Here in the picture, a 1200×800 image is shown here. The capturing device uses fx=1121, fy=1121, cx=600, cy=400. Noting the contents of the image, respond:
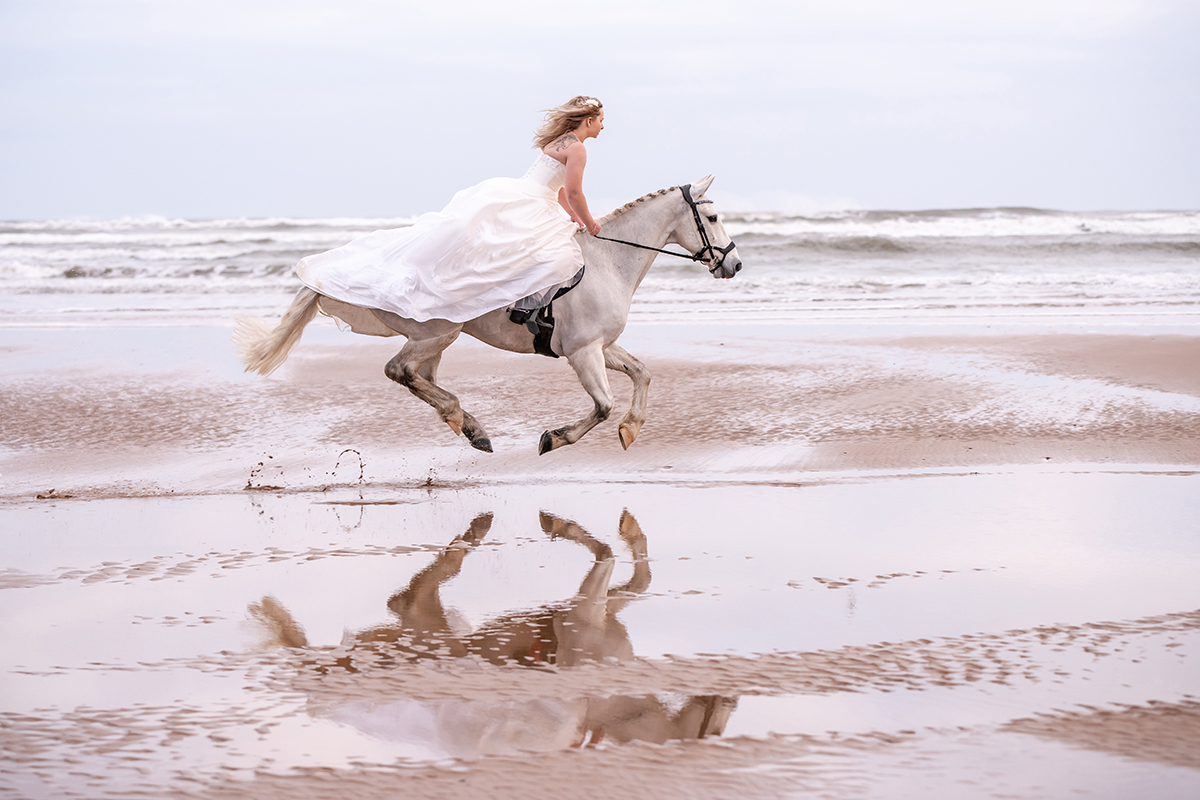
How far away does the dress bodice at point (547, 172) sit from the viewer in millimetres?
6328

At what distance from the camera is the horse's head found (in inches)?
259

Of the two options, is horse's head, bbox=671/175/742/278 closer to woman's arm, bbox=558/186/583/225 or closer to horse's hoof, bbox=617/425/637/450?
woman's arm, bbox=558/186/583/225

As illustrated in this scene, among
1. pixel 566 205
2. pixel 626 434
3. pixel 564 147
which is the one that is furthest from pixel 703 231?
pixel 626 434

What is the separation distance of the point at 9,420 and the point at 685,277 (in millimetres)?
17347

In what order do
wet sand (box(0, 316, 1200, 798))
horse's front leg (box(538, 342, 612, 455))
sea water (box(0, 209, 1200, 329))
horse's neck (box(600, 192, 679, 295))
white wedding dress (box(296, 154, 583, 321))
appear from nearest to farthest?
wet sand (box(0, 316, 1200, 798)), white wedding dress (box(296, 154, 583, 321)), horse's front leg (box(538, 342, 612, 455)), horse's neck (box(600, 192, 679, 295)), sea water (box(0, 209, 1200, 329))

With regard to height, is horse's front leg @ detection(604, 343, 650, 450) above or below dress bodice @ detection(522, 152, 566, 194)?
below

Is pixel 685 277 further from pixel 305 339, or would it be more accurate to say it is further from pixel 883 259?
pixel 305 339

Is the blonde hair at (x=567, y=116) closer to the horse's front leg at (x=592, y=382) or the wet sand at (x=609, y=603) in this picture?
the horse's front leg at (x=592, y=382)

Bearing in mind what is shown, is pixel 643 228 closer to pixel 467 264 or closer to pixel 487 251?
pixel 487 251

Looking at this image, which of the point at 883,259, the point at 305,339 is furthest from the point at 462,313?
the point at 883,259

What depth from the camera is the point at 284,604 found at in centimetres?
430

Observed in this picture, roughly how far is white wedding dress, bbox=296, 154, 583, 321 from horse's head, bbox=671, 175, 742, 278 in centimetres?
75

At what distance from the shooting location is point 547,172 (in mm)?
6344

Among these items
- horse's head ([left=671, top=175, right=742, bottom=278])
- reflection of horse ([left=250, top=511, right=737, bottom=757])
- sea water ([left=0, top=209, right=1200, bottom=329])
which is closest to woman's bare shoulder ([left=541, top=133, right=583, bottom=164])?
horse's head ([left=671, top=175, right=742, bottom=278])
